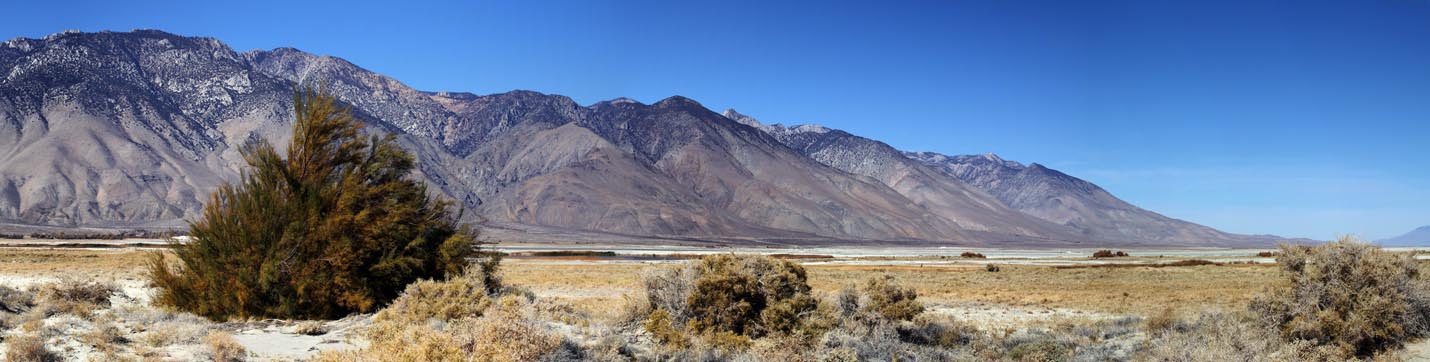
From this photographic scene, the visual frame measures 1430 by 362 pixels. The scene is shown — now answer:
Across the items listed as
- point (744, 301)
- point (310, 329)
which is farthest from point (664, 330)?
point (310, 329)

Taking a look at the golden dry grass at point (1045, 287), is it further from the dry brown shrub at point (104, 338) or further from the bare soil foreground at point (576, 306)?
the dry brown shrub at point (104, 338)

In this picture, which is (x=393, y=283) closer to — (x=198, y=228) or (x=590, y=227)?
(x=198, y=228)

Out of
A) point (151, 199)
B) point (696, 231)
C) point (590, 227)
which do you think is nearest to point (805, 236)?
point (696, 231)

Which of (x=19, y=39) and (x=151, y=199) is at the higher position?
(x=19, y=39)

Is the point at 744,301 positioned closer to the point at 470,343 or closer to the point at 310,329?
the point at 470,343

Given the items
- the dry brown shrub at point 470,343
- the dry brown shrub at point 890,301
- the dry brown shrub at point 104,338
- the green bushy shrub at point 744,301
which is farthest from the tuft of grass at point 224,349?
the dry brown shrub at point 890,301

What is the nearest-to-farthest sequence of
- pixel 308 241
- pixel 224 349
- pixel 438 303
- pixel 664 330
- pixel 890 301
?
1. pixel 224 349
2. pixel 664 330
3. pixel 438 303
4. pixel 890 301
5. pixel 308 241

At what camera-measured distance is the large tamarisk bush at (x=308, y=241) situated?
17.9 m

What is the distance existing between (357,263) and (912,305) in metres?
11.2

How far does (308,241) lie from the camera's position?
1828cm

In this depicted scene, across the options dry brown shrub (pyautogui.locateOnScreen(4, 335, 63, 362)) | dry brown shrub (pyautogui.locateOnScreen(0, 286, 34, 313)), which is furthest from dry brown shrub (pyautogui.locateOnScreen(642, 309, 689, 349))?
dry brown shrub (pyautogui.locateOnScreen(0, 286, 34, 313))

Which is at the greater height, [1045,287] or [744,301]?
[744,301]

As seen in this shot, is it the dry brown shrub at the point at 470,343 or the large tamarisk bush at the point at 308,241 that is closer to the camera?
the dry brown shrub at the point at 470,343

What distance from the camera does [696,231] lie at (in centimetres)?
18362
